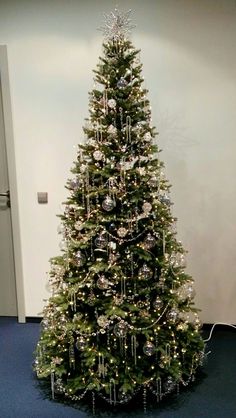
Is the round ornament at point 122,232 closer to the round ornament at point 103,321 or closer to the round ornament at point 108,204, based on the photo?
the round ornament at point 108,204

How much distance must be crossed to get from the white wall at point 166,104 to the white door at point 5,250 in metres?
0.13

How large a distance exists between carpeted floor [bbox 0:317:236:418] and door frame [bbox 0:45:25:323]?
1.37 feet

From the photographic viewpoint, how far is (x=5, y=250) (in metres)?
3.24

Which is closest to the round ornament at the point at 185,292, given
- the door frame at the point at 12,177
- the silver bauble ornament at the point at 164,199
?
the silver bauble ornament at the point at 164,199

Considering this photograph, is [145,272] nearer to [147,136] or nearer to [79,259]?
[79,259]

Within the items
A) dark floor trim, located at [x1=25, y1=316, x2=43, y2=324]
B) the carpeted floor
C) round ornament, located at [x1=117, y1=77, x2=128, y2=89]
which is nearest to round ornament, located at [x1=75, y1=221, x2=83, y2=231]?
round ornament, located at [x1=117, y1=77, x2=128, y2=89]

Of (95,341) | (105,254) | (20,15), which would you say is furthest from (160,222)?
(20,15)

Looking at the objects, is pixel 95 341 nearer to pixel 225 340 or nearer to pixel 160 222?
pixel 160 222

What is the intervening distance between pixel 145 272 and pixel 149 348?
0.42 metres

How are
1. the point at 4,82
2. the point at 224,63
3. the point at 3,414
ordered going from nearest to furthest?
the point at 3,414, the point at 224,63, the point at 4,82

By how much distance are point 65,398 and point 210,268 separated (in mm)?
1422

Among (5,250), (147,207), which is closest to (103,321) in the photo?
(147,207)

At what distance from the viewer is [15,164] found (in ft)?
10.1

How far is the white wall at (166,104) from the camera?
9.11 ft
